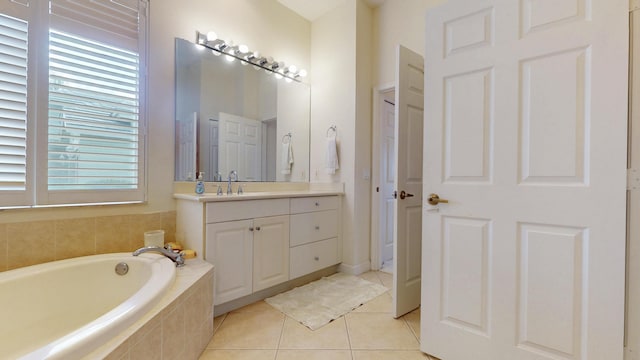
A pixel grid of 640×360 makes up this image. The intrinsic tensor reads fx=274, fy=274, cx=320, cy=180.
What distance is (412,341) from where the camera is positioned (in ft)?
5.65

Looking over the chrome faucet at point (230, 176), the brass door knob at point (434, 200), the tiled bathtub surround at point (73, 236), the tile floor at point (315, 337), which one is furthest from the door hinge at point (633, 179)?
the tiled bathtub surround at point (73, 236)

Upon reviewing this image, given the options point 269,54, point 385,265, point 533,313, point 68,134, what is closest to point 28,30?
point 68,134

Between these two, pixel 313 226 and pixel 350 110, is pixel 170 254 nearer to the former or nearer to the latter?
pixel 313 226

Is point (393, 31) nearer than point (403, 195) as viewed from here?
No

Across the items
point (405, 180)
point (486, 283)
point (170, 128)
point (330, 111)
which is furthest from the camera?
point (330, 111)

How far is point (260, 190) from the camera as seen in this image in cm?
283

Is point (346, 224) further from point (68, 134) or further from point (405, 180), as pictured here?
point (68, 134)

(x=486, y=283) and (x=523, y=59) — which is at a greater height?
(x=523, y=59)

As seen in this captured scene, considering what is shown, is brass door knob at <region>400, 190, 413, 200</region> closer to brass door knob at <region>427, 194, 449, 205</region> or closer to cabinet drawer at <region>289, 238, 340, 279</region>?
brass door knob at <region>427, 194, 449, 205</region>

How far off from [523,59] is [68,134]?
8.70 ft

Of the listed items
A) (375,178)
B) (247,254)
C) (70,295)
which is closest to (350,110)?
(375,178)

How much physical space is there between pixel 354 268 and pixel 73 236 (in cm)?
233

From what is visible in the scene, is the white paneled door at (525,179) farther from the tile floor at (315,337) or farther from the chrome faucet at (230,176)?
the chrome faucet at (230,176)

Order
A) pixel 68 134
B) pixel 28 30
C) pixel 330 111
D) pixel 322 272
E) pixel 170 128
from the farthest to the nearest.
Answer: pixel 330 111 < pixel 322 272 < pixel 170 128 < pixel 68 134 < pixel 28 30
